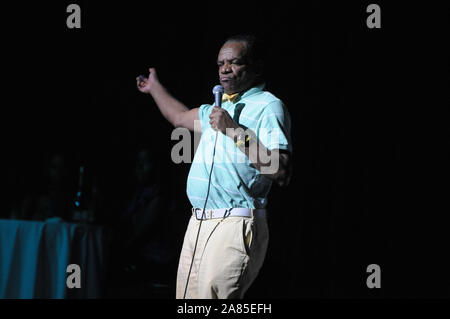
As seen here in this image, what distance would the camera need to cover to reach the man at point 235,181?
1.50 m

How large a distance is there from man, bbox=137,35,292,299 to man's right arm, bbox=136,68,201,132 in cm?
14

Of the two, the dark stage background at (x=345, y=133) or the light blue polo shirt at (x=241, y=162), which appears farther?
the dark stage background at (x=345, y=133)

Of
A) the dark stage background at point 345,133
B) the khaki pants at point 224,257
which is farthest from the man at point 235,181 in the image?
the dark stage background at point 345,133

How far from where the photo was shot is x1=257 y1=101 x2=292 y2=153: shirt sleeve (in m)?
1.53

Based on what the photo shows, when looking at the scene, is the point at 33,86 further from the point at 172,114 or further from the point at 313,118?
the point at 172,114

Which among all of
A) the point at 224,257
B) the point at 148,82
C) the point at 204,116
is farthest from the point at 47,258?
the point at 224,257

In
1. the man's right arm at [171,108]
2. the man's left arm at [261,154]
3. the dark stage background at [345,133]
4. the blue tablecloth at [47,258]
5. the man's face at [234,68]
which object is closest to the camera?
the man's left arm at [261,154]

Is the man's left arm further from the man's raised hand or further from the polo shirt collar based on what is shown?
the man's raised hand

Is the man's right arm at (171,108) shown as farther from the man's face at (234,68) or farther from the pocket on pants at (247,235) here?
the pocket on pants at (247,235)

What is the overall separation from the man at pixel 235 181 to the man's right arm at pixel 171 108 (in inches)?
5.4

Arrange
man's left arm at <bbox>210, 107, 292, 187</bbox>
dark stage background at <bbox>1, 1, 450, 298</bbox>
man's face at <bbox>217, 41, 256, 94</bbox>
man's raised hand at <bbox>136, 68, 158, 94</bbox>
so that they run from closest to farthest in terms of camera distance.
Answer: man's left arm at <bbox>210, 107, 292, 187</bbox> < man's face at <bbox>217, 41, 256, 94</bbox> < man's raised hand at <bbox>136, 68, 158, 94</bbox> < dark stage background at <bbox>1, 1, 450, 298</bbox>

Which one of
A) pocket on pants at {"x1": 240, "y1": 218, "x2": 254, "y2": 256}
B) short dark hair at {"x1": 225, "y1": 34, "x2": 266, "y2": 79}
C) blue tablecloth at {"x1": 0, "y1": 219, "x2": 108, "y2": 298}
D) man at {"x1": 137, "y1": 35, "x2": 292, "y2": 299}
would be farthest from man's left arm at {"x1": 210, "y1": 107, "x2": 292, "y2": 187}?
blue tablecloth at {"x1": 0, "y1": 219, "x2": 108, "y2": 298}

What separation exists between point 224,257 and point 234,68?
608 millimetres

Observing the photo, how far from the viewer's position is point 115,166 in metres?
3.96
